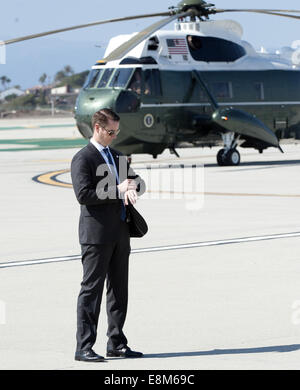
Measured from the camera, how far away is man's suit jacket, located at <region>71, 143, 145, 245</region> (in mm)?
7059

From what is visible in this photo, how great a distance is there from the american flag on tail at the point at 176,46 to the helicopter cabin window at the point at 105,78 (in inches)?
75.0

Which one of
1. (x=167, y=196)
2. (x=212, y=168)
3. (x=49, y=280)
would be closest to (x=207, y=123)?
(x=212, y=168)

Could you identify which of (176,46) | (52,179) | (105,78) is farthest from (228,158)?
(52,179)

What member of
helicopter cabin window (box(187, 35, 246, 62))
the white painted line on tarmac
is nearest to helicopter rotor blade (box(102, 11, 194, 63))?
helicopter cabin window (box(187, 35, 246, 62))

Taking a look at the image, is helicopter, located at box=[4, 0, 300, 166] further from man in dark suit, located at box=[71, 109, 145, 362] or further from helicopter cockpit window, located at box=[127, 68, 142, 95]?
man in dark suit, located at box=[71, 109, 145, 362]

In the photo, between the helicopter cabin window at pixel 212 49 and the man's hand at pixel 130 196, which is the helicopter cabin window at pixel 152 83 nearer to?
the helicopter cabin window at pixel 212 49

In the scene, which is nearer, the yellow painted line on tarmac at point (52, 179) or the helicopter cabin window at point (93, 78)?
the yellow painted line on tarmac at point (52, 179)

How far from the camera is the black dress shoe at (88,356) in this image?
684 centimetres

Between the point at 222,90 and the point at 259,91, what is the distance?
150 cm

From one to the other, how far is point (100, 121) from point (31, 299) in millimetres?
2599

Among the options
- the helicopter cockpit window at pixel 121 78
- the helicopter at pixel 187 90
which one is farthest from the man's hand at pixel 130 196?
the helicopter cockpit window at pixel 121 78

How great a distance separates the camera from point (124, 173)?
7281 mm

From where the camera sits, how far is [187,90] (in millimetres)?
27109

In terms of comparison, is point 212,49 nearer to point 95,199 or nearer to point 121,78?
point 121,78
